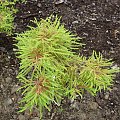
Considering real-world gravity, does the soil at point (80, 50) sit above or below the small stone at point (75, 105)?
above

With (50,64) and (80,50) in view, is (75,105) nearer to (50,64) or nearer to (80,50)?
(80,50)

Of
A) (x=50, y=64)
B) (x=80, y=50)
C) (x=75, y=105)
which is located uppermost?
(x=50, y=64)

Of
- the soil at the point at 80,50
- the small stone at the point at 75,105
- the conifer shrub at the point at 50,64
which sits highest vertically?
the conifer shrub at the point at 50,64

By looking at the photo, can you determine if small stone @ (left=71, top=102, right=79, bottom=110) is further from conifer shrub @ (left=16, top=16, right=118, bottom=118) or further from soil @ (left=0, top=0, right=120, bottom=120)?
conifer shrub @ (left=16, top=16, right=118, bottom=118)

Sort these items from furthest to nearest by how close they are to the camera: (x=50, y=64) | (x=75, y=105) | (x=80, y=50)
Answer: (x=80, y=50) → (x=75, y=105) → (x=50, y=64)

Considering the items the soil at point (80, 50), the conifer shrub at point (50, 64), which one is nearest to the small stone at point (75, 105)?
the soil at point (80, 50)

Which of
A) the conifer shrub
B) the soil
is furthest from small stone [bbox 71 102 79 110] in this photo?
the conifer shrub

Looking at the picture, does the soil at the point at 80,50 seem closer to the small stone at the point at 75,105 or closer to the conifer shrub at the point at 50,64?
the small stone at the point at 75,105

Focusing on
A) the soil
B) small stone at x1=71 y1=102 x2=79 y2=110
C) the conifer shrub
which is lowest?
small stone at x1=71 y1=102 x2=79 y2=110

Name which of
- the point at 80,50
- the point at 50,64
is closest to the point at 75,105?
the point at 80,50

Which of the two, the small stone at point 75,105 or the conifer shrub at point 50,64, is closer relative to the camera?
the conifer shrub at point 50,64
